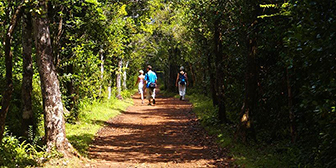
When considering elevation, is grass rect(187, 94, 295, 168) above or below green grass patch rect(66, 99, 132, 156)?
below

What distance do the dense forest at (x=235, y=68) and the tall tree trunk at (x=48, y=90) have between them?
22 mm

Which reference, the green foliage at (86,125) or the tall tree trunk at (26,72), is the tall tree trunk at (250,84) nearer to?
the green foliage at (86,125)

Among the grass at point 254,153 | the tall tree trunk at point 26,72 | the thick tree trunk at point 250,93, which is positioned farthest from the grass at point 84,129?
the thick tree trunk at point 250,93

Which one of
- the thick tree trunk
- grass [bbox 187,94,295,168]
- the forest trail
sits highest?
the thick tree trunk

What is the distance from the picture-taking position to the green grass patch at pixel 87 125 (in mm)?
9319

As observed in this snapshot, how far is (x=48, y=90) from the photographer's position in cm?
745

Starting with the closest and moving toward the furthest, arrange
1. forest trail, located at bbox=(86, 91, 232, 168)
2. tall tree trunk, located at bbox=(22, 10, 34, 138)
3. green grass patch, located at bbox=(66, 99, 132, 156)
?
forest trail, located at bbox=(86, 91, 232, 168), tall tree trunk, located at bbox=(22, 10, 34, 138), green grass patch, located at bbox=(66, 99, 132, 156)

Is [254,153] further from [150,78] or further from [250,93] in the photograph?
[150,78]

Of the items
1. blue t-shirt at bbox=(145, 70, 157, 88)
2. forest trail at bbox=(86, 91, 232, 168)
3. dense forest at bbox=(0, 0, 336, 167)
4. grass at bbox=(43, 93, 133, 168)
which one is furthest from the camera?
blue t-shirt at bbox=(145, 70, 157, 88)

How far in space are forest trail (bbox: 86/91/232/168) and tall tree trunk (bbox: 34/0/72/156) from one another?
Answer: 40.0 inches

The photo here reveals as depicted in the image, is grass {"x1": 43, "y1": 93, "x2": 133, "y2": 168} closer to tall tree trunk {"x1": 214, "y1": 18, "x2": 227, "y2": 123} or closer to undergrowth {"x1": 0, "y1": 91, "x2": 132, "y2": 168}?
undergrowth {"x1": 0, "y1": 91, "x2": 132, "y2": 168}

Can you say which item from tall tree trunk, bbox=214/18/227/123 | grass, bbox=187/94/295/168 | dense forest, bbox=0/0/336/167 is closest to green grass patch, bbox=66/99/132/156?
dense forest, bbox=0/0/336/167

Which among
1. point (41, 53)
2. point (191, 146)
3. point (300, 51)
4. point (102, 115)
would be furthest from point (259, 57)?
point (102, 115)

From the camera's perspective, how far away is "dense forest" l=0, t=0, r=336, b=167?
477 cm
